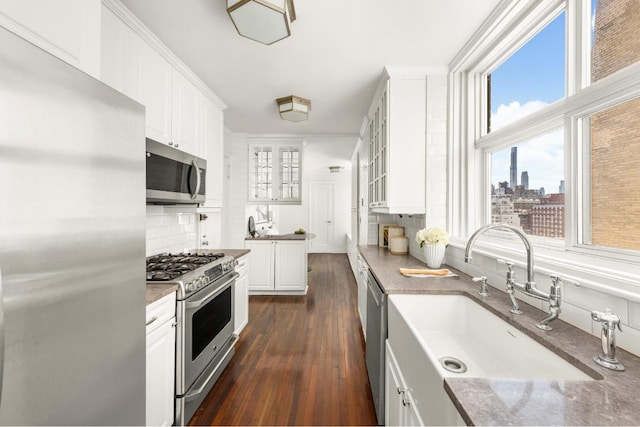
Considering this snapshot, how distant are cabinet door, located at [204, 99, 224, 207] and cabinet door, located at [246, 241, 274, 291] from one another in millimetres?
1233

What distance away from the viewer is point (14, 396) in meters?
0.52

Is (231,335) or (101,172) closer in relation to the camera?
(101,172)

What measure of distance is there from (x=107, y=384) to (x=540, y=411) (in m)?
1.09

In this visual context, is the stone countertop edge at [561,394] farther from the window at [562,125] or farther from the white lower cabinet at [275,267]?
the white lower cabinet at [275,267]

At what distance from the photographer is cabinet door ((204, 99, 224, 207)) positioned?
276 cm

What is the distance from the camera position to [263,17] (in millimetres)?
1521

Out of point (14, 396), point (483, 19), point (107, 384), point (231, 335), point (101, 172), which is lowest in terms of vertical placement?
point (231, 335)

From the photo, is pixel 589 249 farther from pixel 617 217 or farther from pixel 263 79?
pixel 263 79

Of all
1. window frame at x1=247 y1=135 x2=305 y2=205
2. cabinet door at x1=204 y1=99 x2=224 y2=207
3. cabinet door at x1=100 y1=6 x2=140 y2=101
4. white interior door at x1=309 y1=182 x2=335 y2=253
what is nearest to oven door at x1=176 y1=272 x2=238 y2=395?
cabinet door at x1=204 y1=99 x2=224 y2=207

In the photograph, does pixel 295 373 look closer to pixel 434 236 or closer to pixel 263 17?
pixel 434 236

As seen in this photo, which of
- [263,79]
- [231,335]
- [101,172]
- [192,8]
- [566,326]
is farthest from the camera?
[263,79]

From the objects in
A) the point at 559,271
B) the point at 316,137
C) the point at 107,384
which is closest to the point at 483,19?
the point at 559,271

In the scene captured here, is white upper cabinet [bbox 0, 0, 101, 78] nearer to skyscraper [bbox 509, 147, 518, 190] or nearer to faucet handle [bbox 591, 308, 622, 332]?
faucet handle [bbox 591, 308, 622, 332]

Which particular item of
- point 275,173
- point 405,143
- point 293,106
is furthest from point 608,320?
point 275,173
